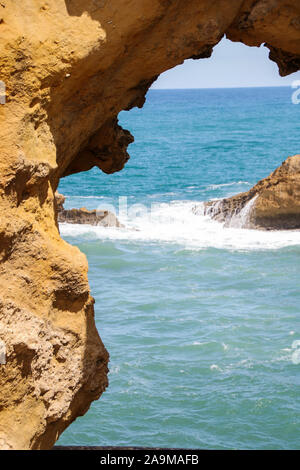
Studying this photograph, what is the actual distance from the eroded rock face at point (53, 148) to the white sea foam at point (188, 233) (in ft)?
47.0

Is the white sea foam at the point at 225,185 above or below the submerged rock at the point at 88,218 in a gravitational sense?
above

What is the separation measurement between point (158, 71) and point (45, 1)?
1715mm

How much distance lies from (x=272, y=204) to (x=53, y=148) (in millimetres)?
15676

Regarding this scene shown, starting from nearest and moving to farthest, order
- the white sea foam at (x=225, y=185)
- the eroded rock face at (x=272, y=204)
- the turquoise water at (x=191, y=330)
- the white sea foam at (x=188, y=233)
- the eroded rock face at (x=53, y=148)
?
the eroded rock face at (x=53, y=148)
the turquoise water at (x=191, y=330)
the eroded rock face at (x=272, y=204)
the white sea foam at (x=188, y=233)
the white sea foam at (x=225, y=185)

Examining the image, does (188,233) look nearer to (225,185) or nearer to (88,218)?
(88,218)

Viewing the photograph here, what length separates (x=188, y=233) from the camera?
23.8 meters

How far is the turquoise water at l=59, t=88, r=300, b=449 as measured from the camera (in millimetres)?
10648

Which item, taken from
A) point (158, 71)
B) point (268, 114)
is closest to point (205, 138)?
point (268, 114)

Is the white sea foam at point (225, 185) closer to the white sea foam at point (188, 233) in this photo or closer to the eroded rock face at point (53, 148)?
the white sea foam at point (188, 233)

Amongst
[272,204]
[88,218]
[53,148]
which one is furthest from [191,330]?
[88,218]

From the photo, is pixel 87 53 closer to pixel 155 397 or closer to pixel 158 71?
pixel 158 71

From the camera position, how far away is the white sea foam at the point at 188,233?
2133cm

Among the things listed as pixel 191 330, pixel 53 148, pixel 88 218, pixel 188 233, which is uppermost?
pixel 53 148

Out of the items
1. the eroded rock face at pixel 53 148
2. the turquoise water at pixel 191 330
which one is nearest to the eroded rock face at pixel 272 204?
the turquoise water at pixel 191 330
